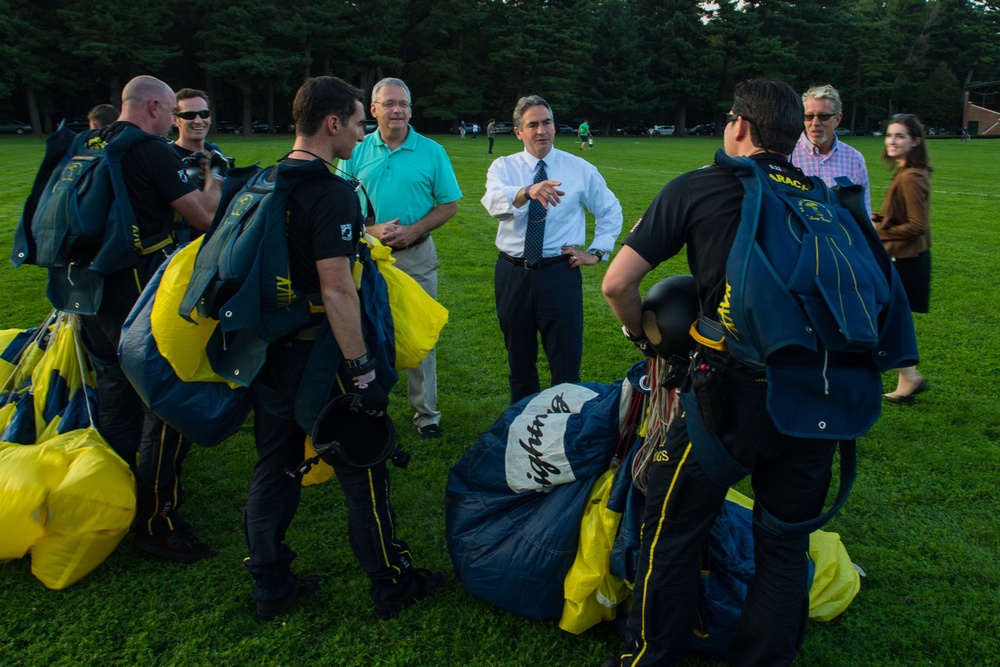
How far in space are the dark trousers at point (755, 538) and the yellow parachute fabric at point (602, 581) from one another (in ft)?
0.76

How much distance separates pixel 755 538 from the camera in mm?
2717

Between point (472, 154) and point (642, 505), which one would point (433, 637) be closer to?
point (642, 505)

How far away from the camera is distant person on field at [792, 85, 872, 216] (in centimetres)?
533

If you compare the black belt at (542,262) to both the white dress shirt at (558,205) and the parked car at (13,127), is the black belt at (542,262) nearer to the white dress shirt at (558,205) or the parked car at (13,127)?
the white dress shirt at (558,205)

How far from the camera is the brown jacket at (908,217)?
17.6 feet

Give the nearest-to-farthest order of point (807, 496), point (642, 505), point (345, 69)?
point (807, 496) → point (642, 505) → point (345, 69)

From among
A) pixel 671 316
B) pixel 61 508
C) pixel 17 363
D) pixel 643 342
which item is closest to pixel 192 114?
pixel 17 363

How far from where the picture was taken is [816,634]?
3.19 m

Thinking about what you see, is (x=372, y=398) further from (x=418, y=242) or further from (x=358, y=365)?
(x=418, y=242)

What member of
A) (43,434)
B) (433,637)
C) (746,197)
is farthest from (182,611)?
(746,197)

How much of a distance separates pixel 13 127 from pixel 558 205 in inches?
2242

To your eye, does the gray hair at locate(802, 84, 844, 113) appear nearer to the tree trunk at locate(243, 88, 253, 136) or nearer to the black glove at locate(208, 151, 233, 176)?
the black glove at locate(208, 151, 233, 176)

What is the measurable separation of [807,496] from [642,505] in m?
0.69

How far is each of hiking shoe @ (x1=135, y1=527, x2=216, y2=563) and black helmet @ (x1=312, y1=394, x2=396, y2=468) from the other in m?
1.18
